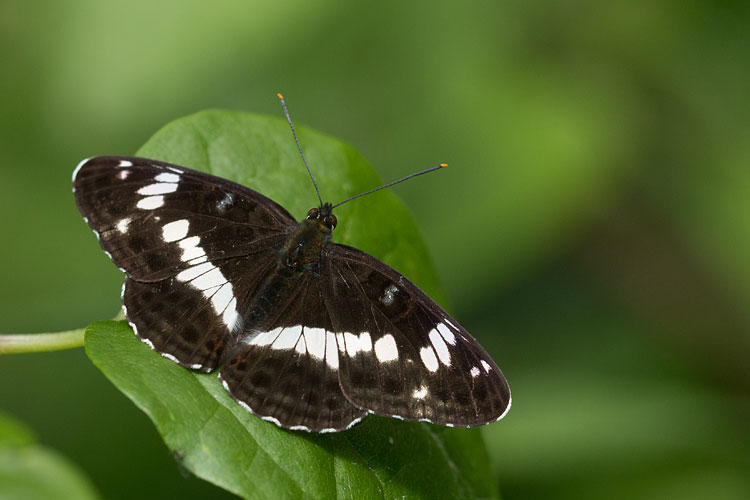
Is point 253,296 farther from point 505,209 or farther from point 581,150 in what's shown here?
point 581,150

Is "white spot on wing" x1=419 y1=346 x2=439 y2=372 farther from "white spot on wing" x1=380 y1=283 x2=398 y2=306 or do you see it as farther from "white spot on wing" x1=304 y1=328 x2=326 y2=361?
"white spot on wing" x1=304 y1=328 x2=326 y2=361

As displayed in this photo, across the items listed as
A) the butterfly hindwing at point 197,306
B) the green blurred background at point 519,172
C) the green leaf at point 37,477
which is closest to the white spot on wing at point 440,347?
the butterfly hindwing at point 197,306

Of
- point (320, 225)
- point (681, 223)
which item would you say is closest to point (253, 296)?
point (320, 225)

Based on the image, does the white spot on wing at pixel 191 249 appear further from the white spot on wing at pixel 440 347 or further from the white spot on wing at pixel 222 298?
the white spot on wing at pixel 440 347

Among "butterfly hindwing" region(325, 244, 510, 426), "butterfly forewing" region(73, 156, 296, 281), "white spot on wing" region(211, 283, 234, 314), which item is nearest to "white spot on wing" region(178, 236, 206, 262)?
"butterfly forewing" region(73, 156, 296, 281)

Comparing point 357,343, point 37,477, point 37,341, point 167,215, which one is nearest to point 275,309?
point 357,343

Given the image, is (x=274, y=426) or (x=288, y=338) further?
(x=288, y=338)

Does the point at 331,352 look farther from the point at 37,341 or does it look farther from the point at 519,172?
the point at 519,172
